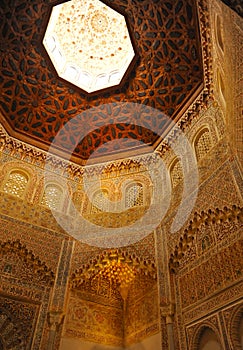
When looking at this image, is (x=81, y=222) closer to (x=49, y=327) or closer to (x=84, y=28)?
(x=49, y=327)

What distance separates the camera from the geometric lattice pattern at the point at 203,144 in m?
8.11

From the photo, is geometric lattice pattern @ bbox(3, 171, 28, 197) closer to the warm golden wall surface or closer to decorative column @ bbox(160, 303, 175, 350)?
the warm golden wall surface

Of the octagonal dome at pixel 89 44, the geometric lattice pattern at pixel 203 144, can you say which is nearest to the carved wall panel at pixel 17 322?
the geometric lattice pattern at pixel 203 144

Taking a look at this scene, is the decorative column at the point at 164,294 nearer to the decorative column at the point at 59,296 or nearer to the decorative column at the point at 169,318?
the decorative column at the point at 169,318

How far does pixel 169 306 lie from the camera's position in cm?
695

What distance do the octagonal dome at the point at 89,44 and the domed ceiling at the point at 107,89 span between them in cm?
48

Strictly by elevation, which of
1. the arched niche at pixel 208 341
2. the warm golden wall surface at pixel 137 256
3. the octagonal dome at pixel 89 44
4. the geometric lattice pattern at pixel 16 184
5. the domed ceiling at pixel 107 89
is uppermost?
the octagonal dome at pixel 89 44

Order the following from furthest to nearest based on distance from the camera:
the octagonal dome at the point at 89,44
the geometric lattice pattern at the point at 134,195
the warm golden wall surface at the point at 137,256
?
1. the octagonal dome at the point at 89,44
2. the geometric lattice pattern at the point at 134,195
3. the warm golden wall surface at the point at 137,256

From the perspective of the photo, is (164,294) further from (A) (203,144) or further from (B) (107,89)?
(B) (107,89)

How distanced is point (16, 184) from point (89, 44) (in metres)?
5.13

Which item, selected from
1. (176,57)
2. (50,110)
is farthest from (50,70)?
(176,57)

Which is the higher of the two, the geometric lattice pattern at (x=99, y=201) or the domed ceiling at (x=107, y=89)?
the domed ceiling at (x=107, y=89)

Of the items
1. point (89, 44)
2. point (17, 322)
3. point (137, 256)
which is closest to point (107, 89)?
point (89, 44)

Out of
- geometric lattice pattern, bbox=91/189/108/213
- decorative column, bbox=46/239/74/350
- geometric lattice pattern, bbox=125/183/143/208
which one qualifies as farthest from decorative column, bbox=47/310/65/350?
geometric lattice pattern, bbox=125/183/143/208
